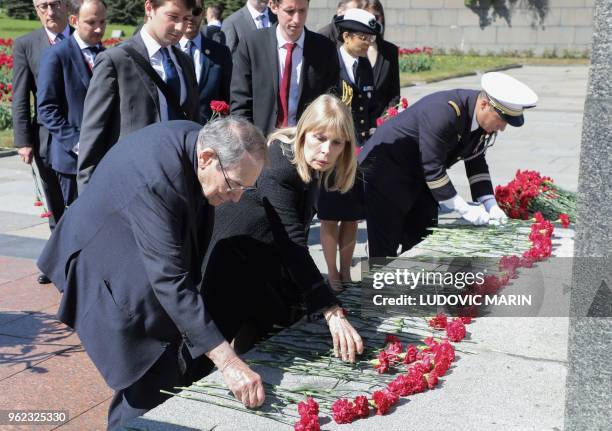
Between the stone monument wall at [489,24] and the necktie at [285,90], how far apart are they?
25.4 metres

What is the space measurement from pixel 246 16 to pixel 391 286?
3567mm

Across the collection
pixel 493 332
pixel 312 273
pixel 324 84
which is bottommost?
pixel 493 332

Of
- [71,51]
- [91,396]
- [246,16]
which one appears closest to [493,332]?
[91,396]

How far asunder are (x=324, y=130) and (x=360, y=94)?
84.4 inches

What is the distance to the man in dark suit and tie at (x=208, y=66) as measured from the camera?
514 cm

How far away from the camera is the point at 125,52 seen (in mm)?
3812

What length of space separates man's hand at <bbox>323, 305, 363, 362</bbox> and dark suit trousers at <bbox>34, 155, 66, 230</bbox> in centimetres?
287

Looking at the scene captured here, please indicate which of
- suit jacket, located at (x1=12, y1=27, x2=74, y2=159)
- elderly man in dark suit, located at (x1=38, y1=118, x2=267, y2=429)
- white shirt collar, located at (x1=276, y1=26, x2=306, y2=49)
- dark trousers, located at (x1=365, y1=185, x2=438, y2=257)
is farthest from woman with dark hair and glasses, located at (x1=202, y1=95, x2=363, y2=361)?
suit jacket, located at (x1=12, y1=27, x2=74, y2=159)

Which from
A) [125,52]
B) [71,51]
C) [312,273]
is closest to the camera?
[312,273]

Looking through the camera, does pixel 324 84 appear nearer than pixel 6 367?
No

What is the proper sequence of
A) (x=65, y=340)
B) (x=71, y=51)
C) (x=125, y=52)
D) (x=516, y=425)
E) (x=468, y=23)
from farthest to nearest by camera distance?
(x=468, y=23) < (x=71, y=51) < (x=65, y=340) < (x=125, y=52) < (x=516, y=425)

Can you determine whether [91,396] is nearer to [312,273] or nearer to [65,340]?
[65,340]

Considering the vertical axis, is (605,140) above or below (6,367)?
above

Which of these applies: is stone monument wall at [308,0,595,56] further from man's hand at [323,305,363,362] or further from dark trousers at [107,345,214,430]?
dark trousers at [107,345,214,430]
